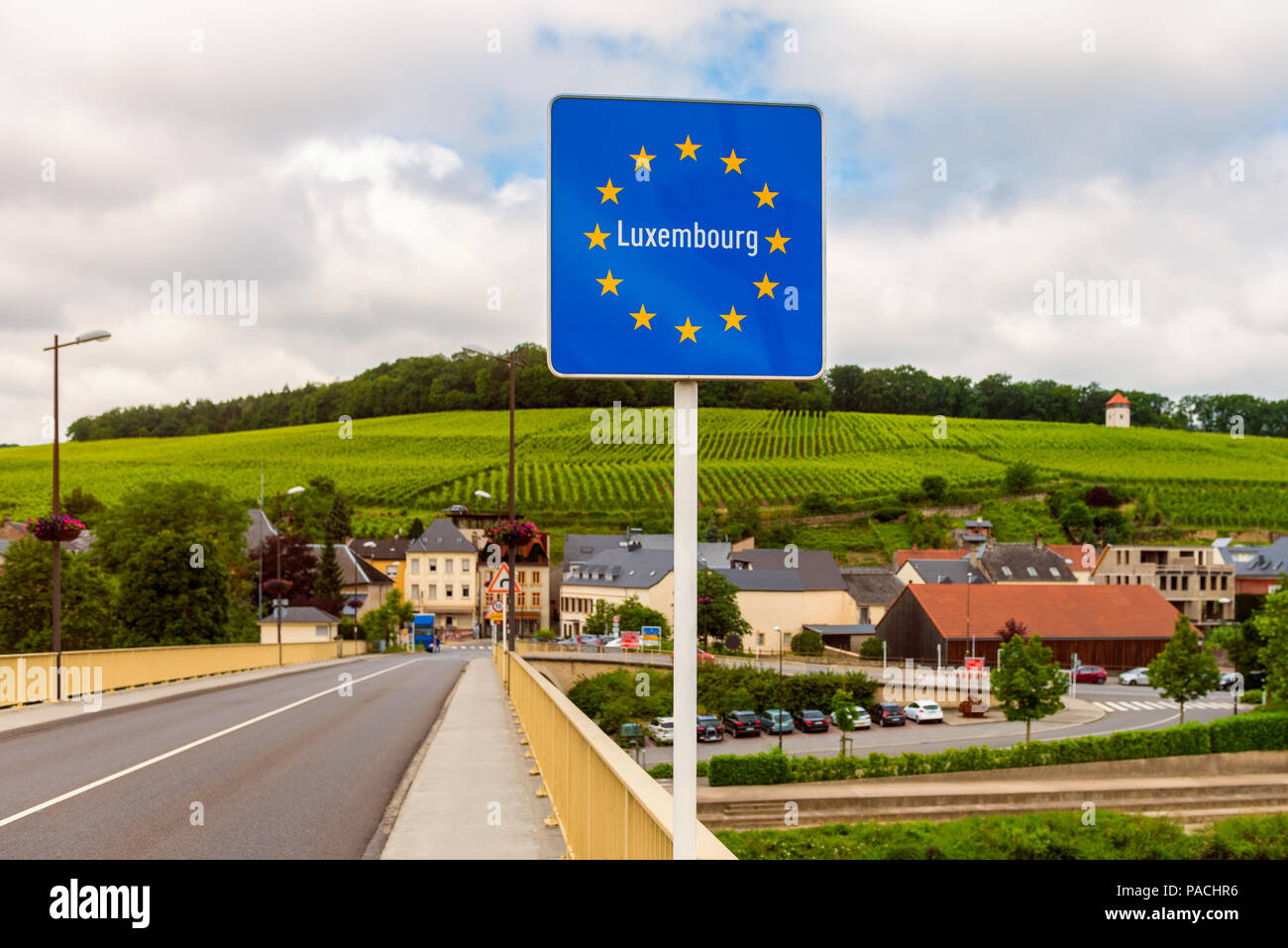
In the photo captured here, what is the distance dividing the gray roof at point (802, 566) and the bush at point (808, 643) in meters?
6.25

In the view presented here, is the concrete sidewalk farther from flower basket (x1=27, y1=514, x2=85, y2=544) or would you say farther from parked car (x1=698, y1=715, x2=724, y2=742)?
parked car (x1=698, y1=715, x2=724, y2=742)

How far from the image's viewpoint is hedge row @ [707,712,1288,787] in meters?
42.4

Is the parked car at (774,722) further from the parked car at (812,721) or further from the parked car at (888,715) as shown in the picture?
the parked car at (888,715)

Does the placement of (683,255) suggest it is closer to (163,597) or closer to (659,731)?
(659,731)

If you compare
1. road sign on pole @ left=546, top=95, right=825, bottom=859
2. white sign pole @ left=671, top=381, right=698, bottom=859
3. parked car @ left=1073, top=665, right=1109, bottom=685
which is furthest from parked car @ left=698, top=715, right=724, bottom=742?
→ road sign on pole @ left=546, top=95, right=825, bottom=859

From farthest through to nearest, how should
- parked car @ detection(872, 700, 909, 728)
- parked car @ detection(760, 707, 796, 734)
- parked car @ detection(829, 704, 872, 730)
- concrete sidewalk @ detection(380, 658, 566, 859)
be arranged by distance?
parked car @ detection(872, 700, 909, 728)
parked car @ detection(760, 707, 796, 734)
parked car @ detection(829, 704, 872, 730)
concrete sidewalk @ detection(380, 658, 566, 859)

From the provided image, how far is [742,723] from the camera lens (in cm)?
5656

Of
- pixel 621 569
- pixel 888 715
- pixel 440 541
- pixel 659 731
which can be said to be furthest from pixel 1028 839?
pixel 440 541

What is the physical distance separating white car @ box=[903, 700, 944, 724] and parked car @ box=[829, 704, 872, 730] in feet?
7.79

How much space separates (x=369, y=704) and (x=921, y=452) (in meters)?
130

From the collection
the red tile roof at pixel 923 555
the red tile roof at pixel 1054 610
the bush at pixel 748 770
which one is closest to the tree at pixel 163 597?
the bush at pixel 748 770

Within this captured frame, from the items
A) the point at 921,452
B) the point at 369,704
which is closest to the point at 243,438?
the point at 921,452

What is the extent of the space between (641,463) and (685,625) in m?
129
